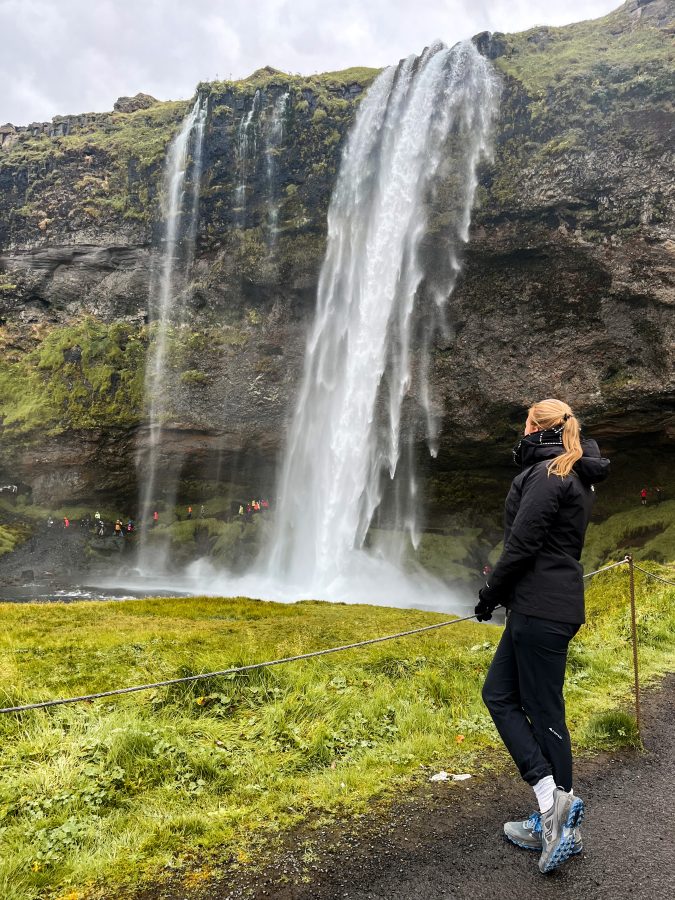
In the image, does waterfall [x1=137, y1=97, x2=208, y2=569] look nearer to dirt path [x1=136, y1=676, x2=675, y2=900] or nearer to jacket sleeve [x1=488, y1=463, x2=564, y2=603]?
dirt path [x1=136, y1=676, x2=675, y2=900]

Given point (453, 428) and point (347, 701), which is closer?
point (347, 701)

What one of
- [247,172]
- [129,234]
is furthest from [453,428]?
[129,234]

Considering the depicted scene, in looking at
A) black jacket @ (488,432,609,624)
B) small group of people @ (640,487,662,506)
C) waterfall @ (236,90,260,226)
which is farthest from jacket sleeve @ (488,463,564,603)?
waterfall @ (236,90,260,226)

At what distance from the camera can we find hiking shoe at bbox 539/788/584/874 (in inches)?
147

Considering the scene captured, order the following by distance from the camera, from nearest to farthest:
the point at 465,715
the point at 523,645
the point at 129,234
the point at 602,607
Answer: the point at 523,645
the point at 465,715
the point at 602,607
the point at 129,234

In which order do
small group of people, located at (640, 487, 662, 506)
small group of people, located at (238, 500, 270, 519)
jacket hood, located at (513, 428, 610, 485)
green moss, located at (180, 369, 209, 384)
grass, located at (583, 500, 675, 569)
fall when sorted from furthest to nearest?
1. small group of people, located at (238, 500, 270, 519)
2. green moss, located at (180, 369, 209, 384)
3. small group of people, located at (640, 487, 662, 506)
4. grass, located at (583, 500, 675, 569)
5. jacket hood, located at (513, 428, 610, 485)

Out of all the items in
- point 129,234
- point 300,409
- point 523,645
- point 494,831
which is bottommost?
point 494,831

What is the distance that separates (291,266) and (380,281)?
6.59 m

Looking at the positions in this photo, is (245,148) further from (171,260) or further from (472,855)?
(472,855)

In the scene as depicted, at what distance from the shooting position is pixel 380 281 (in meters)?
34.8

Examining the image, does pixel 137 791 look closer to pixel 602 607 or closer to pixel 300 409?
pixel 602 607

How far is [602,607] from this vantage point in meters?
15.0

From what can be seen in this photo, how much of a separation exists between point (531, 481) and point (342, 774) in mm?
3062

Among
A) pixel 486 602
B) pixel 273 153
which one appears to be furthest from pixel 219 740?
pixel 273 153
